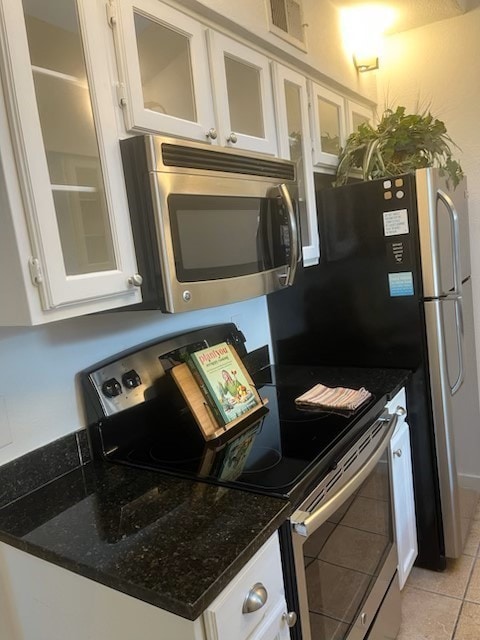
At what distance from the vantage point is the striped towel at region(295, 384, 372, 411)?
1606mm

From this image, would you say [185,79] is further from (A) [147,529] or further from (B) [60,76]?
(A) [147,529]

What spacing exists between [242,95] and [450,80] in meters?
1.57

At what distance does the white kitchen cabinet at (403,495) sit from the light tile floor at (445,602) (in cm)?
16

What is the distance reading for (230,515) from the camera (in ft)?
3.49

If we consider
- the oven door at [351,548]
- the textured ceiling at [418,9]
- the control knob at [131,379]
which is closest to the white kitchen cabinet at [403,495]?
the oven door at [351,548]

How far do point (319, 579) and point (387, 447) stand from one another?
56 cm

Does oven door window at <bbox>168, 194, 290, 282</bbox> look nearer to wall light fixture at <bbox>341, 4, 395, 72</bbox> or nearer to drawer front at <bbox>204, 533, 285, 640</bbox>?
drawer front at <bbox>204, 533, 285, 640</bbox>

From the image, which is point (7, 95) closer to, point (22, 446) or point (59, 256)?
point (59, 256)

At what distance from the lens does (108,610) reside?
0.99 meters

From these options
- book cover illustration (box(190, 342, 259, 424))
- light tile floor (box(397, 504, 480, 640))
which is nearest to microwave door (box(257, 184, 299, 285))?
book cover illustration (box(190, 342, 259, 424))

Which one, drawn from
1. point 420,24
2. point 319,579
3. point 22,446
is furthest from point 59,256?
point 420,24

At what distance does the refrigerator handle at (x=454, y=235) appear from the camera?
1887 mm

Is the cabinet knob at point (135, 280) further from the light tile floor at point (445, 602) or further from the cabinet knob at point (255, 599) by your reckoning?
the light tile floor at point (445, 602)

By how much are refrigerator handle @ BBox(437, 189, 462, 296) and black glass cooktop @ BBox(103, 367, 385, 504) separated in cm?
68
